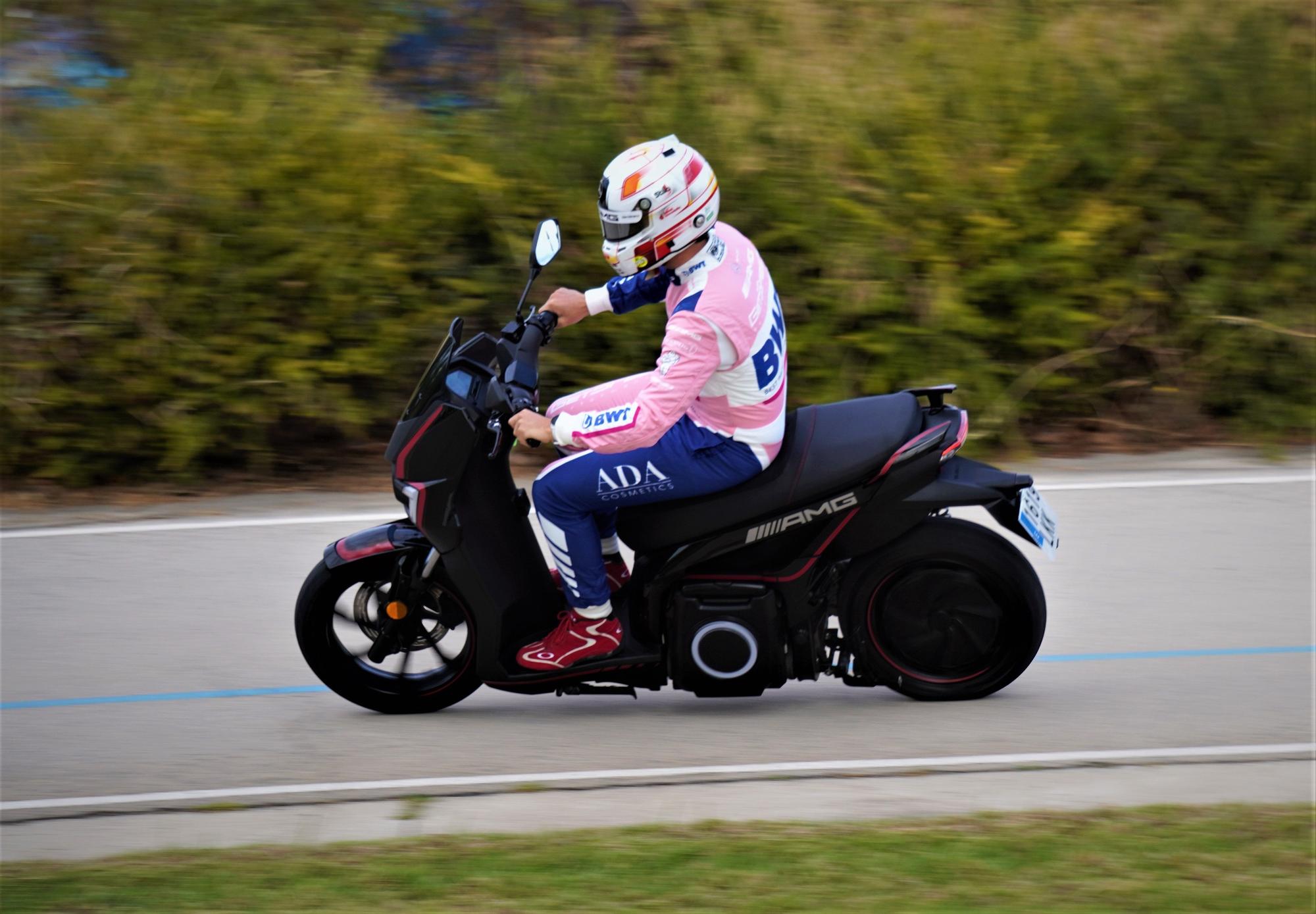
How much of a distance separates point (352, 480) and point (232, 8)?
16.1 ft

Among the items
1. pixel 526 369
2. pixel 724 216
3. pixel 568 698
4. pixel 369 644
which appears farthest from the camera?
pixel 724 216

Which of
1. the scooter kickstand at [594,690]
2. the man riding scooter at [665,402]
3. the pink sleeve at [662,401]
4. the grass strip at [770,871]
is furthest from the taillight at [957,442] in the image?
the scooter kickstand at [594,690]

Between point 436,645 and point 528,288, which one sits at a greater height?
point 528,288

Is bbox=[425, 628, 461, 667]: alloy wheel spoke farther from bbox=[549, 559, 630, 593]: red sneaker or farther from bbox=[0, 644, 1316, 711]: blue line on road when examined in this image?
bbox=[0, 644, 1316, 711]: blue line on road

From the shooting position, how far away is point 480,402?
4816 mm

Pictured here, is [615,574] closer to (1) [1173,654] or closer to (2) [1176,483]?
(1) [1173,654]

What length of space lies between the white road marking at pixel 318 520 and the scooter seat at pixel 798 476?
8.75 ft

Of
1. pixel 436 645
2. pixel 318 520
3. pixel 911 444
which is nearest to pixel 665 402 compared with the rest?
pixel 911 444

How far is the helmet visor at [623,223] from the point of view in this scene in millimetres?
4562

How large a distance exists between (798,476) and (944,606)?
0.69 m

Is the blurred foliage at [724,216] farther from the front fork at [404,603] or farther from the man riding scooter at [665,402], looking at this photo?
the man riding scooter at [665,402]

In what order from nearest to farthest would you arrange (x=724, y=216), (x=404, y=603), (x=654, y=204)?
1. (x=654, y=204)
2. (x=404, y=603)
3. (x=724, y=216)

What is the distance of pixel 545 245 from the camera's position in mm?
4617

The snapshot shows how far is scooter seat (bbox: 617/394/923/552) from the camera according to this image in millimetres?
4840
